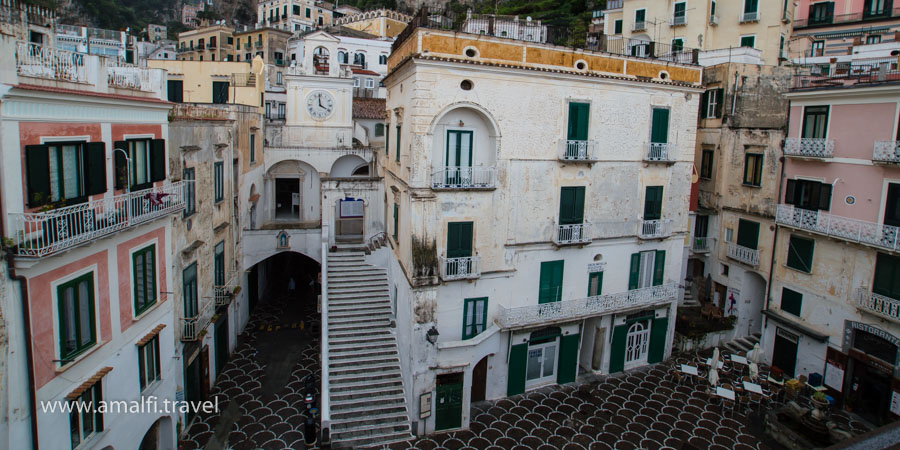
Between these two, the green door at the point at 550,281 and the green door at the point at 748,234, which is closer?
the green door at the point at 550,281

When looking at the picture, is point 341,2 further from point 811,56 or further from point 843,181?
point 843,181

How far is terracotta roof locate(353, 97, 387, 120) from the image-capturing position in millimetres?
37969

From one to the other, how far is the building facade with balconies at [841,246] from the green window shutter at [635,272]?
6770mm

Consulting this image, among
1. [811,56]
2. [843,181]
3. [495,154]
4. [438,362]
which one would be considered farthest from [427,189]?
[811,56]

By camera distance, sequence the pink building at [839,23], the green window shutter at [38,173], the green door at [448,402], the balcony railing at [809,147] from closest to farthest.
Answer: the green window shutter at [38,173] → the green door at [448,402] → the balcony railing at [809,147] → the pink building at [839,23]

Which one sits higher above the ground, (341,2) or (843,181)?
(341,2)

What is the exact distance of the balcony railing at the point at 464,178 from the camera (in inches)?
757

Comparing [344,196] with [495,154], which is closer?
[495,154]

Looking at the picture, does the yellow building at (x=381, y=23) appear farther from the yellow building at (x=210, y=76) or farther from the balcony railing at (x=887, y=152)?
the balcony railing at (x=887, y=152)

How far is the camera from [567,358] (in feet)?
74.5

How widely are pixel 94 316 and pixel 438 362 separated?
418 inches

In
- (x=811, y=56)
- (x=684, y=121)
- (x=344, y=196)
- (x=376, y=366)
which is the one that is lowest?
(x=376, y=366)

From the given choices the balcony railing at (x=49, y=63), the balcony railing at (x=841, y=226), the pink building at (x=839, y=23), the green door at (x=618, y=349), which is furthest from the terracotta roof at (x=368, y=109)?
the pink building at (x=839, y=23)

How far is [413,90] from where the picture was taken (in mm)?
18641
